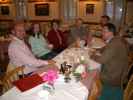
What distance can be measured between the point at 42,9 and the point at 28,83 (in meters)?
5.87

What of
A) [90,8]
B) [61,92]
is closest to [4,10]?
[90,8]

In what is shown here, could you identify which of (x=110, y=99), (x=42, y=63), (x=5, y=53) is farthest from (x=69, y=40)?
(x=110, y=99)

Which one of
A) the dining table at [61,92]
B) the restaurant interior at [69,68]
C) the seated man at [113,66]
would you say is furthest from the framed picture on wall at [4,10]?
the dining table at [61,92]

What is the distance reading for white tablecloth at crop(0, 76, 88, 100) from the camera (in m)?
1.98

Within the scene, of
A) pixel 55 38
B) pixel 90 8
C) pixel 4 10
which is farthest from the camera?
pixel 4 10

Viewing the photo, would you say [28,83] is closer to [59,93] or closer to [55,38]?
[59,93]

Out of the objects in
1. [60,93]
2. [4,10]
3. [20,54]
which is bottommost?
[60,93]

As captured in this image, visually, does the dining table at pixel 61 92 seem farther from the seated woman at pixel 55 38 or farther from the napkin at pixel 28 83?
the seated woman at pixel 55 38

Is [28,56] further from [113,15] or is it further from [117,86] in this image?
[113,15]

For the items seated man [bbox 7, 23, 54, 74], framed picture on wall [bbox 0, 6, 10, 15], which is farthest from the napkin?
framed picture on wall [bbox 0, 6, 10, 15]

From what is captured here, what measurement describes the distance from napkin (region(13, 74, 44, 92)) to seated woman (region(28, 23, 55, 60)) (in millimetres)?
1871

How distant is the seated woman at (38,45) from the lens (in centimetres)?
429

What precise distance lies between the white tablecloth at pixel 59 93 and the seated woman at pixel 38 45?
6.93 feet

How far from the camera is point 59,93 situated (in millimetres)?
2057
